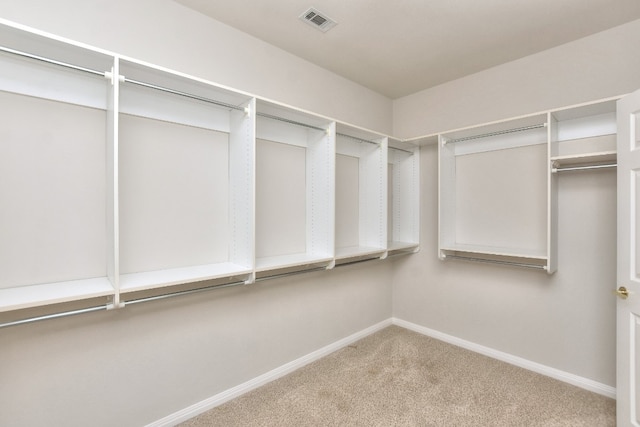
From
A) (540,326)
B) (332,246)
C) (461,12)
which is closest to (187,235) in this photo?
(332,246)

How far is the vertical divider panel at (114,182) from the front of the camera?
5.03ft

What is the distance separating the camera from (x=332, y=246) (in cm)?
254

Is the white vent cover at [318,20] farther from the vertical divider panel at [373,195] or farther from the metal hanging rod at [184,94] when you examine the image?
the vertical divider panel at [373,195]

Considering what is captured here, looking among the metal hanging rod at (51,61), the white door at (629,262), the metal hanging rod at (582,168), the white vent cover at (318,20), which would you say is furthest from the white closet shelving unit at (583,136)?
the metal hanging rod at (51,61)

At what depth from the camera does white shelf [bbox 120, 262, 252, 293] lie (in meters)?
1.63

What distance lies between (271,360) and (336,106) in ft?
8.03

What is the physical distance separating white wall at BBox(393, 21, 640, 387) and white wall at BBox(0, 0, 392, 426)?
1.26 m

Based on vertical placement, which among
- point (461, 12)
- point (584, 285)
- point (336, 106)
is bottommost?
point (584, 285)

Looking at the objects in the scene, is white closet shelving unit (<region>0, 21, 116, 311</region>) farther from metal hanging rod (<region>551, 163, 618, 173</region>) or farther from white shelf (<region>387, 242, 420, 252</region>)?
metal hanging rod (<region>551, 163, 618, 173</region>)

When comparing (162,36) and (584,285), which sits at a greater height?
(162,36)

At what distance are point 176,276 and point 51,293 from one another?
565 mm

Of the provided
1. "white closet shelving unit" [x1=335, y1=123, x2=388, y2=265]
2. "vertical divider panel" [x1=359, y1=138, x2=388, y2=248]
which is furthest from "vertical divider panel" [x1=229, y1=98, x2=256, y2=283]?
"vertical divider panel" [x1=359, y1=138, x2=388, y2=248]

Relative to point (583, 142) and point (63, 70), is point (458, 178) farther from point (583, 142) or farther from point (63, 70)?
point (63, 70)

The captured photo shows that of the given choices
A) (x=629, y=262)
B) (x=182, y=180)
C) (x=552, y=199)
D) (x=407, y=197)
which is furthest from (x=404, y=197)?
(x=182, y=180)
